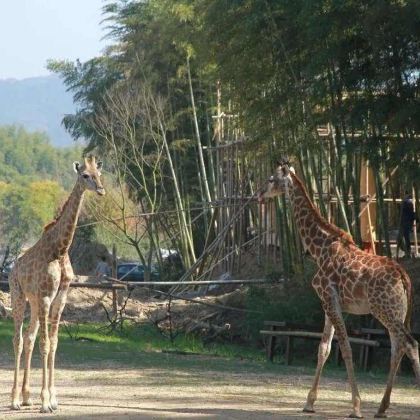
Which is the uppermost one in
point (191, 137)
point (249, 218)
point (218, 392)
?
point (191, 137)

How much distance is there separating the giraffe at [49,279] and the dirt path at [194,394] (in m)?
0.52

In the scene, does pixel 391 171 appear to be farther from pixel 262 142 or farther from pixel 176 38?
pixel 176 38

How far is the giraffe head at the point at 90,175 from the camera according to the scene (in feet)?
44.1

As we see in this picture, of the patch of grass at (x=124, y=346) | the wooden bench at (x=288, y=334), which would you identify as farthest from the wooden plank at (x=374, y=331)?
the patch of grass at (x=124, y=346)

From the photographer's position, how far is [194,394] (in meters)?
15.0

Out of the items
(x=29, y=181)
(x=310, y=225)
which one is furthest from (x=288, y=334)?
(x=29, y=181)

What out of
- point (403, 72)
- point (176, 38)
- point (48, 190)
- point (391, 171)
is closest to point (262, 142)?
point (391, 171)

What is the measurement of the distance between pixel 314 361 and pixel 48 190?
8467cm

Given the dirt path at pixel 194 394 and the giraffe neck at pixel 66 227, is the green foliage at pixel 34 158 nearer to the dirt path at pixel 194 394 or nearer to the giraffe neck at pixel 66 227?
the dirt path at pixel 194 394

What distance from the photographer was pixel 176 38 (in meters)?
30.0

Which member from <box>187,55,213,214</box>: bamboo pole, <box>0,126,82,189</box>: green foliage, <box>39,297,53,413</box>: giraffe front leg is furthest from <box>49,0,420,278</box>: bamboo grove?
<box>0,126,82,189</box>: green foliage

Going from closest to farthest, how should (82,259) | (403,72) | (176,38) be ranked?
(403,72)
(176,38)
(82,259)

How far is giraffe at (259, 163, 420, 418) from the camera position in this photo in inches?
528

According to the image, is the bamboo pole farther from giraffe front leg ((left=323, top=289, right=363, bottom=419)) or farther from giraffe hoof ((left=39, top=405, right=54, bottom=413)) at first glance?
giraffe hoof ((left=39, top=405, right=54, bottom=413))
